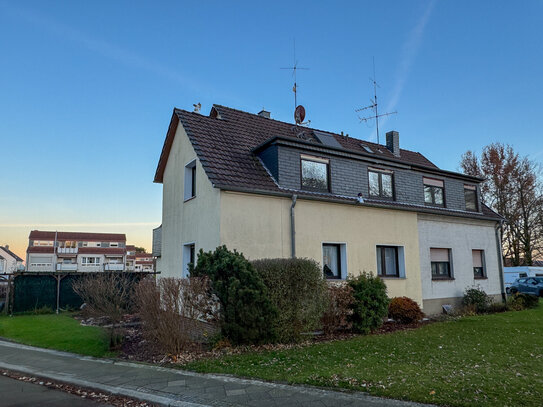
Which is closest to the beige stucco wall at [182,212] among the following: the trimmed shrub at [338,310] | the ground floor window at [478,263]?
the trimmed shrub at [338,310]

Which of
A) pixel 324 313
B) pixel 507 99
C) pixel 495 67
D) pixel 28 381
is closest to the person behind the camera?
pixel 28 381

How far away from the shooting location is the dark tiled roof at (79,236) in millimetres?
65062

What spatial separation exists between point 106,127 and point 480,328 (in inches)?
596

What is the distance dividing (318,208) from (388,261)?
3.97 m

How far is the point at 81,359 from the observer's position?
8109mm

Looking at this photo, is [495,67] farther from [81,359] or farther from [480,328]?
[81,359]

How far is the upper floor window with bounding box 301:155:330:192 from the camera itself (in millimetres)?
12758

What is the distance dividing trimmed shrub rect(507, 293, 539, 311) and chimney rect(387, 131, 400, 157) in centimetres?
838

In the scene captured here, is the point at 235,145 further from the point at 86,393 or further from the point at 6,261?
the point at 6,261

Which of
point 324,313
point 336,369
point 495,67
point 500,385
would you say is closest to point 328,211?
point 324,313

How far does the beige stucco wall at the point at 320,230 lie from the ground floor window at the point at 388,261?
1.09ft

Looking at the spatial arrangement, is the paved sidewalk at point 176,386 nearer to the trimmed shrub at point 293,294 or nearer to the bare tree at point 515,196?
the trimmed shrub at point 293,294

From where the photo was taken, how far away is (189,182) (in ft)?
43.3

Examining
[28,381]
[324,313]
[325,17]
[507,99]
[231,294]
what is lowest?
[28,381]
